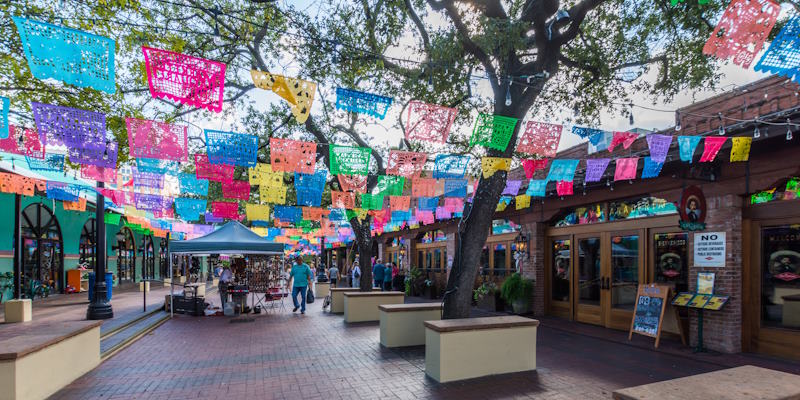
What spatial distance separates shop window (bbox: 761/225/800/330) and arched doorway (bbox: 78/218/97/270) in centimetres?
2389

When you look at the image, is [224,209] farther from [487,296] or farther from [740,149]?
[740,149]

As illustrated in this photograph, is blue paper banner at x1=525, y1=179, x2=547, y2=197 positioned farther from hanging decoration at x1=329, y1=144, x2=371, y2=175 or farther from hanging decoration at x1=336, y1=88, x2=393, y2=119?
hanging decoration at x1=336, y1=88, x2=393, y2=119

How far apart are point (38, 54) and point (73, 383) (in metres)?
4.18

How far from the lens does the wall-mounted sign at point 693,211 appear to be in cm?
749

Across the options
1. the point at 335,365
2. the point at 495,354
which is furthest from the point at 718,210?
the point at 335,365

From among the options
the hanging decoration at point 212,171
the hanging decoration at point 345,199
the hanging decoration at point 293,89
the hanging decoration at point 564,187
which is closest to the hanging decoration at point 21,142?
the hanging decoration at point 212,171

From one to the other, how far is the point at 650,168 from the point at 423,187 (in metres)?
4.86

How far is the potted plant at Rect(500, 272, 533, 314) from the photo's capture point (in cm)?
1166

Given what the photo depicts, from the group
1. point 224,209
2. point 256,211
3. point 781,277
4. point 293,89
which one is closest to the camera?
point 293,89

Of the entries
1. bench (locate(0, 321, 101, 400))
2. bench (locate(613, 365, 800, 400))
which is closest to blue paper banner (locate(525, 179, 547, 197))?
bench (locate(613, 365, 800, 400))

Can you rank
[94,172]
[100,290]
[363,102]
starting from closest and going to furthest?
[363,102]
[94,172]
[100,290]

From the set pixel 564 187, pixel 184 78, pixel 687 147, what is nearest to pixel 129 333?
pixel 184 78

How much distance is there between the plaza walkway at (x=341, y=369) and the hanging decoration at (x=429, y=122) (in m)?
3.67

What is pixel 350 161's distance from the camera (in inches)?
349
